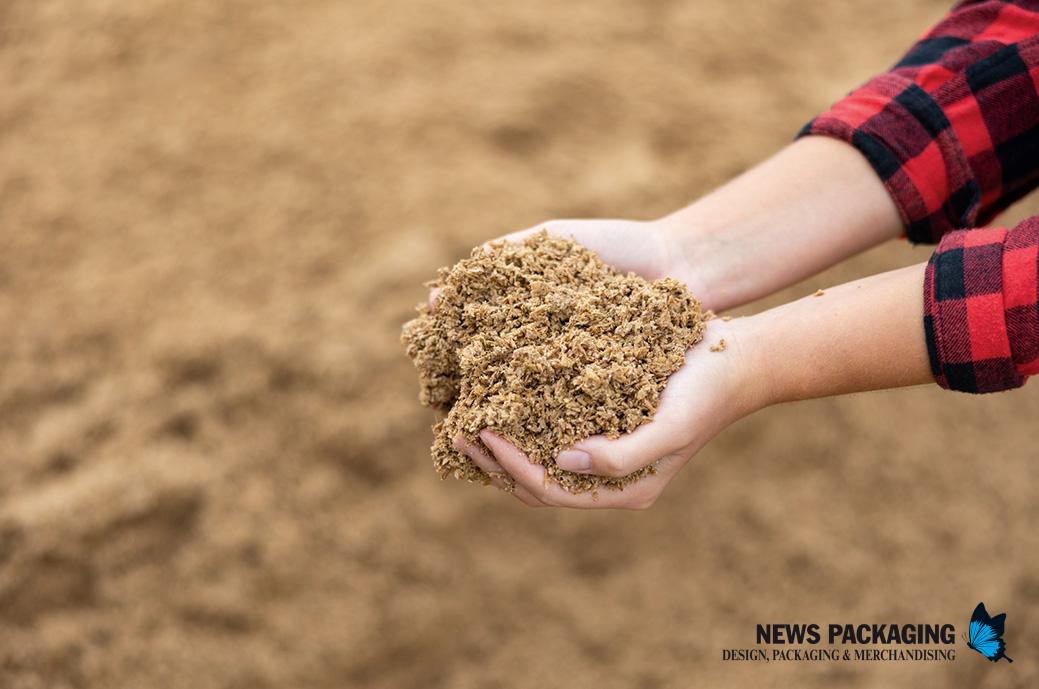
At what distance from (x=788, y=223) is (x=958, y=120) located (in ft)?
0.93

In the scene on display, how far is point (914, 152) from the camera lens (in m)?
1.33

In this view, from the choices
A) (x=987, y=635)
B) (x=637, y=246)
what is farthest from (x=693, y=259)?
(x=987, y=635)

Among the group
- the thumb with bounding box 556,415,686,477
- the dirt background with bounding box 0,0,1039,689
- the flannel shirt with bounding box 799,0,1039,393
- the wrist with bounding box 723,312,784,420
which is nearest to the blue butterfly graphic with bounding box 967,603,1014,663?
the dirt background with bounding box 0,0,1039,689

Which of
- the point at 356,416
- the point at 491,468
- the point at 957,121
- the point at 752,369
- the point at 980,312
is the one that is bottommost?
the point at 356,416

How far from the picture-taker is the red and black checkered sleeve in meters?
1.30

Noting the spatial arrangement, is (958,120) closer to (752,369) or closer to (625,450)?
(752,369)

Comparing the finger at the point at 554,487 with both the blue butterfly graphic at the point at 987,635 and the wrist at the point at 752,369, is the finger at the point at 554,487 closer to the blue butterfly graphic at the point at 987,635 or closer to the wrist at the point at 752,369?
the wrist at the point at 752,369

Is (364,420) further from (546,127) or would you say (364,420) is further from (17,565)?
(546,127)

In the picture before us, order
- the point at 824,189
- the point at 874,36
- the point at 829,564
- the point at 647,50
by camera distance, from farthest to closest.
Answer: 1. the point at 874,36
2. the point at 647,50
3. the point at 829,564
4. the point at 824,189

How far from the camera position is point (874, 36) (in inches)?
107

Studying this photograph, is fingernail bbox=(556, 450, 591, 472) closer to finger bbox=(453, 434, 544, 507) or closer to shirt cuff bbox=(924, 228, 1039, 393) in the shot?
finger bbox=(453, 434, 544, 507)

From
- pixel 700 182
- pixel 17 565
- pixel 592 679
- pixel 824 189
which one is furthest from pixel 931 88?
pixel 17 565

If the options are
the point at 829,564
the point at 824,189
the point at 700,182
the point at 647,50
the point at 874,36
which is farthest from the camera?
the point at 874,36

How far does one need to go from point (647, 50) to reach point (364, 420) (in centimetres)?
136
